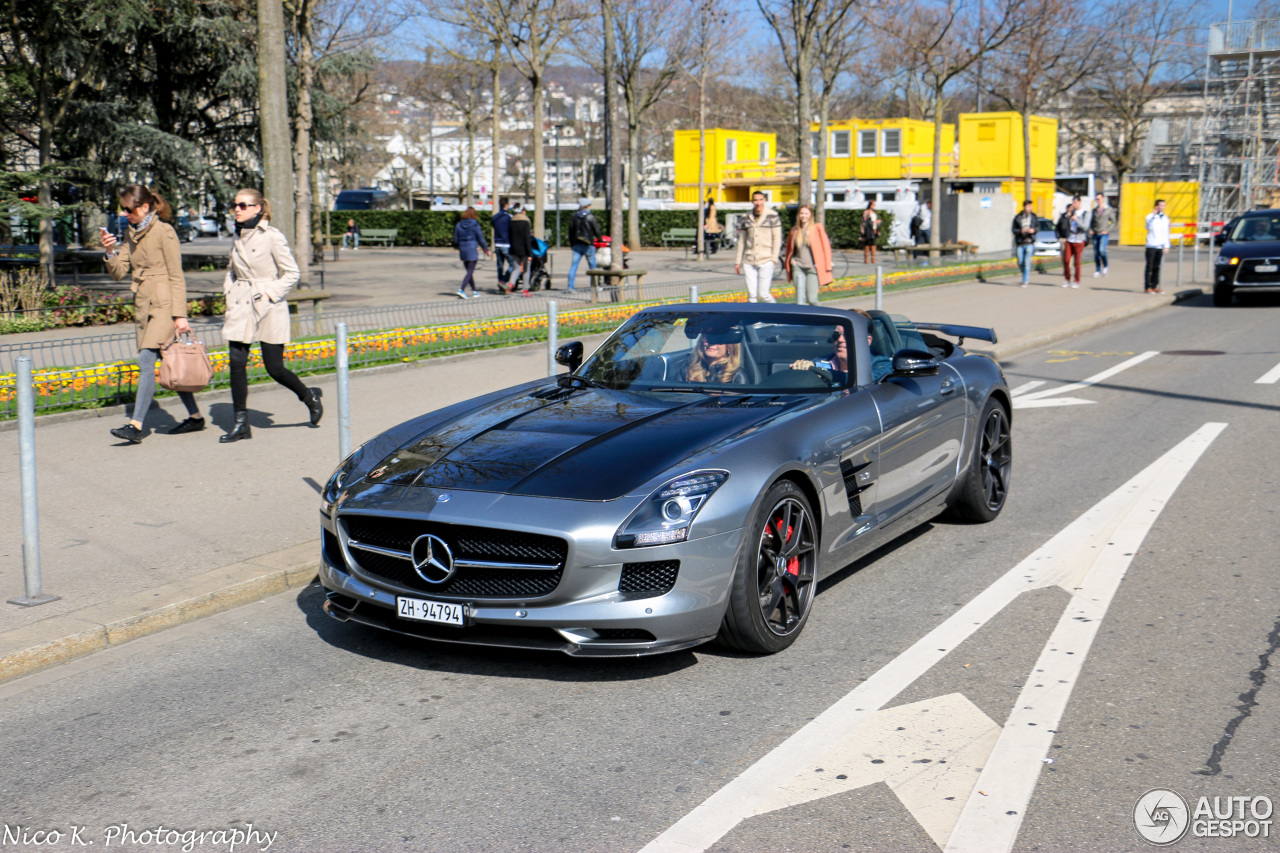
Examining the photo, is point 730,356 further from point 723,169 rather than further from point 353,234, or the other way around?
point 723,169

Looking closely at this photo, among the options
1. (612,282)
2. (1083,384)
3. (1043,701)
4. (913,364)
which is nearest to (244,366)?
(913,364)

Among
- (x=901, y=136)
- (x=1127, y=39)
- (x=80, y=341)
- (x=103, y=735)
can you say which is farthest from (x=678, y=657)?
(x=1127, y=39)

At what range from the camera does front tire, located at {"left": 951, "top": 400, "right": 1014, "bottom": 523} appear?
7176 mm

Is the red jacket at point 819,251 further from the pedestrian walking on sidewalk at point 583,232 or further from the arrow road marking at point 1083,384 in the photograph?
the pedestrian walking on sidewalk at point 583,232

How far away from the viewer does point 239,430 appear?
9.59 m

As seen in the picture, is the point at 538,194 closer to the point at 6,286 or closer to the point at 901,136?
the point at 6,286

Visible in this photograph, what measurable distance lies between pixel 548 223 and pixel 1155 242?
3496 cm

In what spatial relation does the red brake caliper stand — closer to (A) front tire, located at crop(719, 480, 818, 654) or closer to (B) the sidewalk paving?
(A) front tire, located at crop(719, 480, 818, 654)

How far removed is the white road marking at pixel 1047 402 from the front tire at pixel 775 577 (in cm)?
736

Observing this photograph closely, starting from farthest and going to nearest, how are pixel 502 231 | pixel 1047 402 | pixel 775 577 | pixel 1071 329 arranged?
pixel 502 231 → pixel 1071 329 → pixel 1047 402 → pixel 775 577

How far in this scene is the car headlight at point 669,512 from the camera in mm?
4516

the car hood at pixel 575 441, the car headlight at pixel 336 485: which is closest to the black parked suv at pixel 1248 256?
the car hood at pixel 575 441

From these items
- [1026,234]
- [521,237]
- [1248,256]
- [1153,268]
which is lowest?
[1153,268]

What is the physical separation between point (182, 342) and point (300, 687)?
516cm
